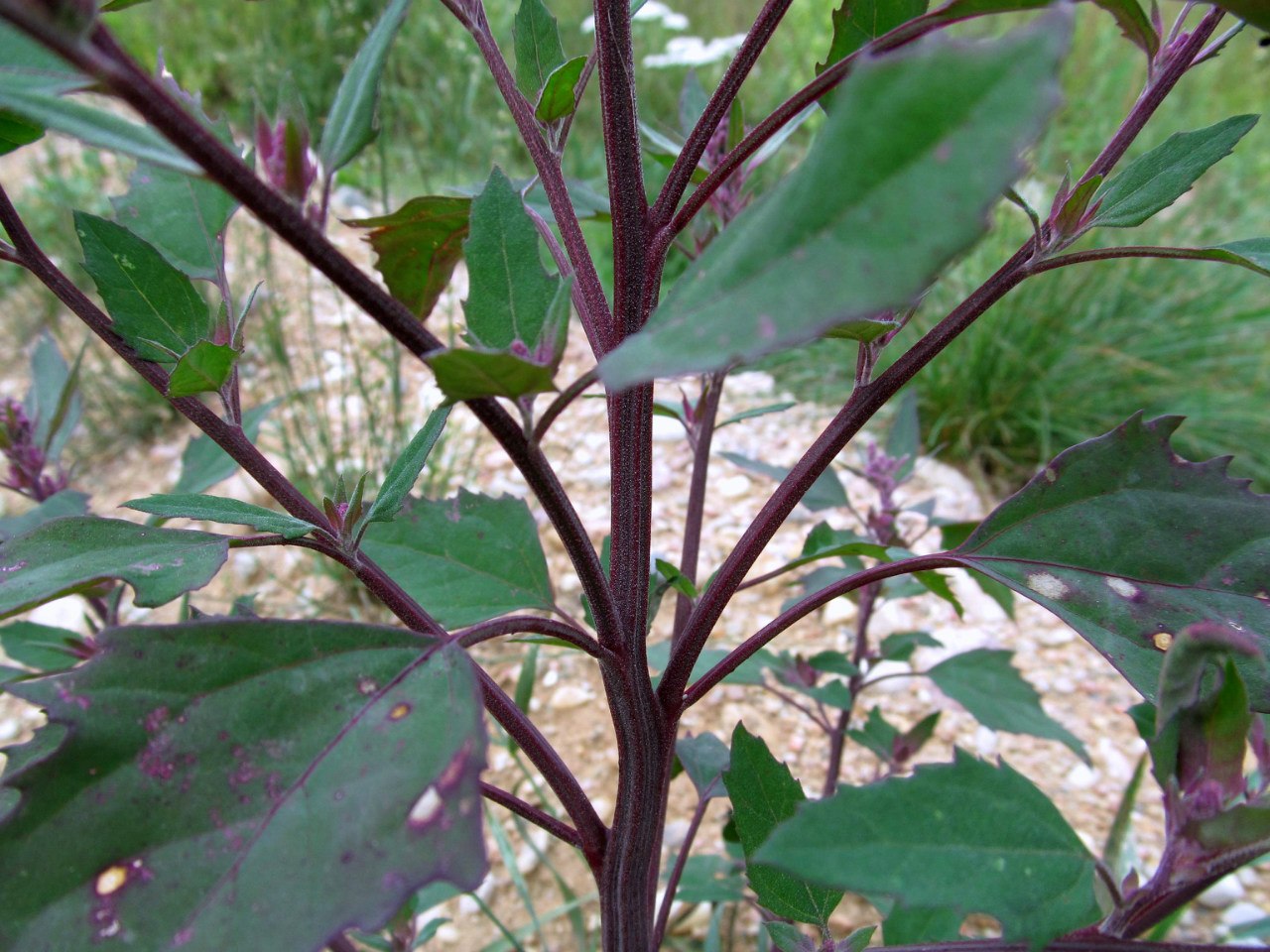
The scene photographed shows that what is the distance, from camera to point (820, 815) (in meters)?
0.39

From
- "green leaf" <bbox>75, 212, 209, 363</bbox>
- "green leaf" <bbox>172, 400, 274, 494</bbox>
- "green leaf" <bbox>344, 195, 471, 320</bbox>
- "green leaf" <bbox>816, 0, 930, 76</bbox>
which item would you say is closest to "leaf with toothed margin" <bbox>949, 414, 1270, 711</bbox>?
"green leaf" <bbox>816, 0, 930, 76</bbox>

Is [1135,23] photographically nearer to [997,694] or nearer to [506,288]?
[506,288]

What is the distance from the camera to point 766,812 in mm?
620

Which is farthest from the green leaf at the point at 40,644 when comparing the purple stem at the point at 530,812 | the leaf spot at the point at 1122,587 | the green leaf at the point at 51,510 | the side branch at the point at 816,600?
the leaf spot at the point at 1122,587

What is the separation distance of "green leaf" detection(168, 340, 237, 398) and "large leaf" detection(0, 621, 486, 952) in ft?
0.51

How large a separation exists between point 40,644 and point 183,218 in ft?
1.54

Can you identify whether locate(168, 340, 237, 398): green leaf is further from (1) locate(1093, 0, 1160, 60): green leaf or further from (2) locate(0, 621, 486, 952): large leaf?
(1) locate(1093, 0, 1160, 60): green leaf

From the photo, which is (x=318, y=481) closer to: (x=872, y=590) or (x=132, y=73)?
(x=872, y=590)

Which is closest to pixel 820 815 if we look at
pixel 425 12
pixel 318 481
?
pixel 318 481

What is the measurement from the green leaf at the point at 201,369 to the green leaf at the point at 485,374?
20 centimetres

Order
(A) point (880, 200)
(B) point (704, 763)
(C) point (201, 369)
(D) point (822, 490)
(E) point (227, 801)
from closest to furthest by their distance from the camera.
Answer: (A) point (880, 200)
(E) point (227, 801)
(C) point (201, 369)
(B) point (704, 763)
(D) point (822, 490)

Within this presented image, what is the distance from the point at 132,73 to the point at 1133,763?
5.68 feet

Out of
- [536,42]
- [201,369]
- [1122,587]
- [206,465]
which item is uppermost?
[536,42]

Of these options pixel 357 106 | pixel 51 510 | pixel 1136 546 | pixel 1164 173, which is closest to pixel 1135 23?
pixel 1164 173
